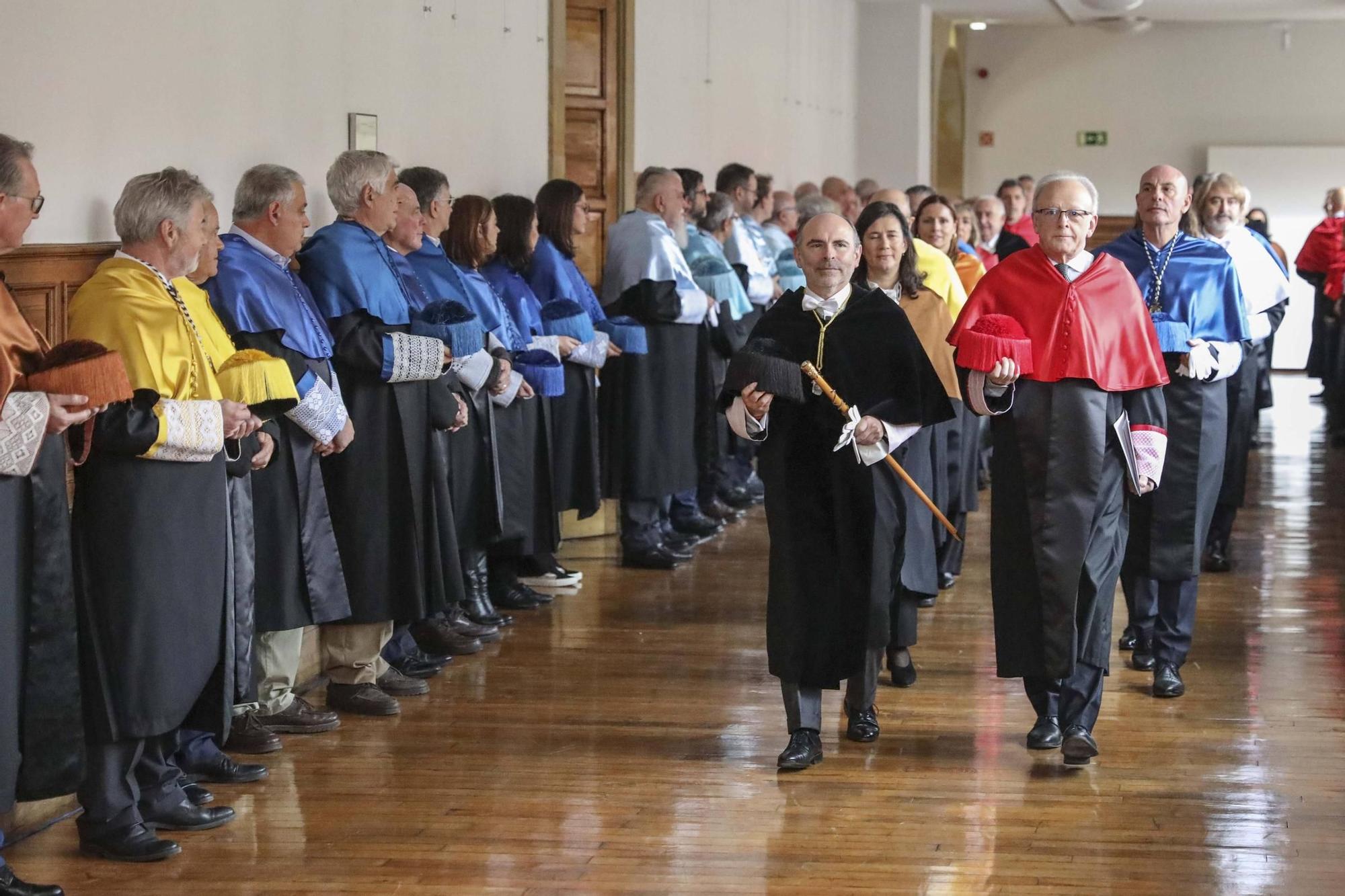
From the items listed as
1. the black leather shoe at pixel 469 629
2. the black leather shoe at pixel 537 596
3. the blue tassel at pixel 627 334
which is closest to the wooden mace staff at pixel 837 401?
A: the black leather shoe at pixel 469 629

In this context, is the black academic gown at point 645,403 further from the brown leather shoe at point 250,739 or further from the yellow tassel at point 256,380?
the yellow tassel at point 256,380

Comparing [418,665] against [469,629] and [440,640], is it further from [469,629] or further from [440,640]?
[469,629]

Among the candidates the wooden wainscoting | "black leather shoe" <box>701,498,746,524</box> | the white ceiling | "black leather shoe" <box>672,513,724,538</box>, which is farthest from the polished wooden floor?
the white ceiling

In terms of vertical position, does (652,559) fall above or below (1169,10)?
below

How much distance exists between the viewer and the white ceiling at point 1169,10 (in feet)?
54.5

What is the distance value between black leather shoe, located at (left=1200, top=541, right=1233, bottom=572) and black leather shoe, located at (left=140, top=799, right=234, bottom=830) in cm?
478

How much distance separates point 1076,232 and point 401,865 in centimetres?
232

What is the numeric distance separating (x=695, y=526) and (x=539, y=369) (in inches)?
84.0

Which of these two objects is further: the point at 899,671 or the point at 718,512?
the point at 718,512

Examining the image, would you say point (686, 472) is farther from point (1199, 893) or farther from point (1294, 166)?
point (1294, 166)

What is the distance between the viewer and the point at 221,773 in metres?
4.53

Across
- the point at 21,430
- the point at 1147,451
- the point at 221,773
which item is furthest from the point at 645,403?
the point at 21,430

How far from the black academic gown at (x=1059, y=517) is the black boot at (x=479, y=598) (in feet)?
7.22

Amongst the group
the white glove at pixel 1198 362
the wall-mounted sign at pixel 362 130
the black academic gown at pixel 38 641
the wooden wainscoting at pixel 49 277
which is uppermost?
the wall-mounted sign at pixel 362 130
